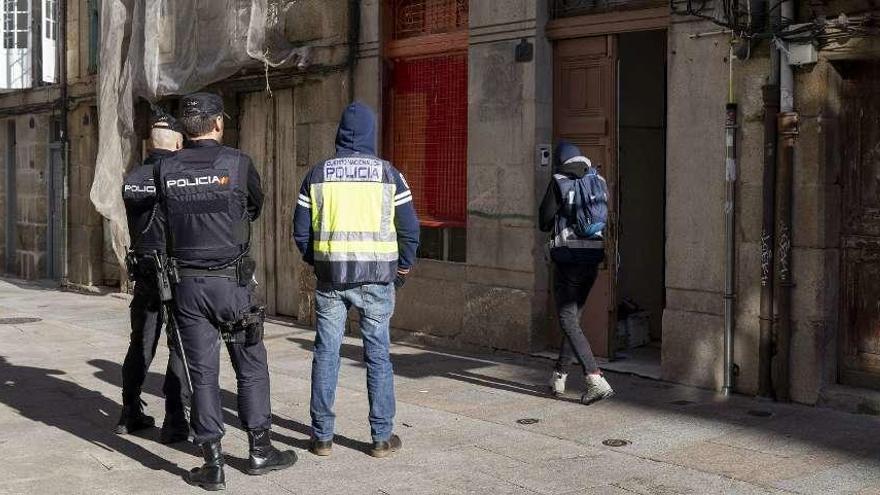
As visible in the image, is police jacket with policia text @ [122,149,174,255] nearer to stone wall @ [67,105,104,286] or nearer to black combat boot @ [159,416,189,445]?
black combat boot @ [159,416,189,445]

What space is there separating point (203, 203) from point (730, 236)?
4.02m

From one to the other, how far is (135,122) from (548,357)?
7.41 m

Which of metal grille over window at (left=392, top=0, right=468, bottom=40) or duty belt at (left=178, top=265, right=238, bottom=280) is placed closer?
duty belt at (left=178, top=265, right=238, bottom=280)

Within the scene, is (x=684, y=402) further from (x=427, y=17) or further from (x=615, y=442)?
(x=427, y=17)

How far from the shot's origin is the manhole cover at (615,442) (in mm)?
6828

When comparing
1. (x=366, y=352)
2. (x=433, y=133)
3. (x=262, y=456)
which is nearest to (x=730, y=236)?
(x=366, y=352)

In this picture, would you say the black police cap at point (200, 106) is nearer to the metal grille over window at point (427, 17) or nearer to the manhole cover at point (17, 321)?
the metal grille over window at point (427, 17)

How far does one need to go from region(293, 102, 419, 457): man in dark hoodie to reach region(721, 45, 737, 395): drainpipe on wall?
9.22 feet

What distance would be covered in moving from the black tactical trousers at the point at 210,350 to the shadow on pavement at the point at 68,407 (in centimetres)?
48

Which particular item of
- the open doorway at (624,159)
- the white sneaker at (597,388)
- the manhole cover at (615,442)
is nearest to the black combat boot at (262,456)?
the manhole cover at (615,442)

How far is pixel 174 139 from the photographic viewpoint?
6852mm

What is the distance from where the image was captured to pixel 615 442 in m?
6.89

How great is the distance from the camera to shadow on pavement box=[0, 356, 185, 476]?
22.4 feet

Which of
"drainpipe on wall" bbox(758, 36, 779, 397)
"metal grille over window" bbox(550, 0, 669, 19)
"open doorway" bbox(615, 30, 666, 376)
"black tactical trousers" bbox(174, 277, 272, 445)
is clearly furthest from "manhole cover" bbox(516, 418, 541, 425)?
"metal grille over window" bbox(550, 0, 669, 19)
